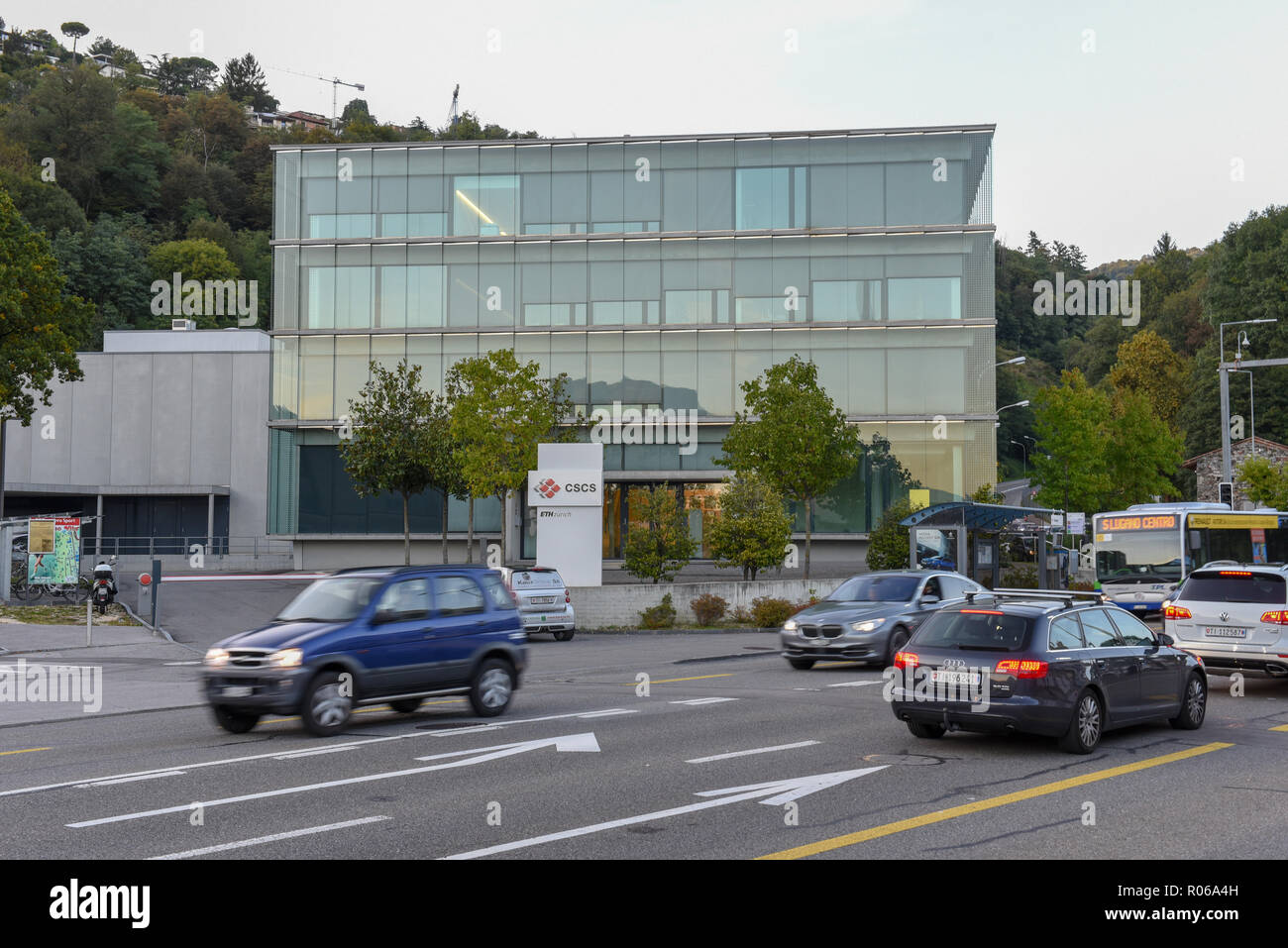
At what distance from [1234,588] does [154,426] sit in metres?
52.4

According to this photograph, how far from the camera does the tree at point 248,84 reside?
599ft

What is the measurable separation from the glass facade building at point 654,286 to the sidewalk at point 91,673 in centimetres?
2655

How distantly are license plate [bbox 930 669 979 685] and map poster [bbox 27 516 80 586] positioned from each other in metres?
27.1

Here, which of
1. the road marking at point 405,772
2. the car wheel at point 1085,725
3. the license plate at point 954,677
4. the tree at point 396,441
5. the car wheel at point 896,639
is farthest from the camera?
the tree at point 396,441

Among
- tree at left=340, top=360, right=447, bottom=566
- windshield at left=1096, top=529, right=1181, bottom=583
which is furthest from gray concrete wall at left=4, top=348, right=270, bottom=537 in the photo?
windshield at left=1096, top=529, right=1181, bottom=583

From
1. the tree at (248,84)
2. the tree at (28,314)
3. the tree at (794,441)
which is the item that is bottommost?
the tree at (794,441)

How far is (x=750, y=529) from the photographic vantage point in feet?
112

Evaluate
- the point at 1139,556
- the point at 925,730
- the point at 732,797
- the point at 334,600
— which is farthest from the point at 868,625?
the point at 1139,556

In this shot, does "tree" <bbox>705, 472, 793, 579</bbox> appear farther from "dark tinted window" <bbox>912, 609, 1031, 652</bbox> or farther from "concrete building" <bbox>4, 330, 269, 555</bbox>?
"concrete building" <bbox>4, 330, 269, 555</bbox>

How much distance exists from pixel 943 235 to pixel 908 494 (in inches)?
434

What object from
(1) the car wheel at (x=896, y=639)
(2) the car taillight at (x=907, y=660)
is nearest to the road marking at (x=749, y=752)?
(2) the car taillight at (x=907, y=660)

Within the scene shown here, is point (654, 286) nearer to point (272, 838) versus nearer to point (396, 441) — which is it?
point (396, 441)

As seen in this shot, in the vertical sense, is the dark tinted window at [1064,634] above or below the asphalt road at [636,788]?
above

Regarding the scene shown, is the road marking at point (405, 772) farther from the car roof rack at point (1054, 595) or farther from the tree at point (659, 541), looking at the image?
the tree at point (659, 541)
